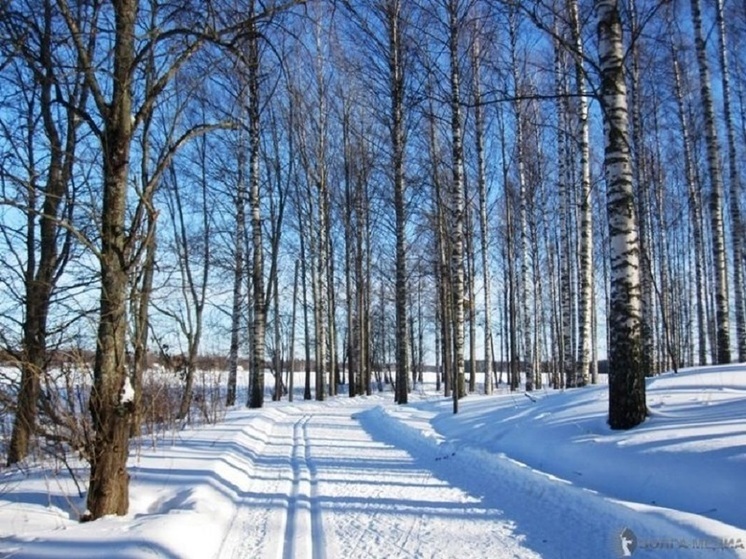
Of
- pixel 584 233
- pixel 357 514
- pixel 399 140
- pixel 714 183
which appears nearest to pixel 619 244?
pixel 357 514

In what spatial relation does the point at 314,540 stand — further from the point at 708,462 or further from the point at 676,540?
the point at 708,462

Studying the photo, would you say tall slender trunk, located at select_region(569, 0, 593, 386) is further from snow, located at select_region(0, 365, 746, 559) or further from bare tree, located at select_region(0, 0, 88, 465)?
bare tree, located at select_region(0, 0, 88, 465)

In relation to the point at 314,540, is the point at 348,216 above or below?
above

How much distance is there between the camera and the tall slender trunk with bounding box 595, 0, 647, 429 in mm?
7039

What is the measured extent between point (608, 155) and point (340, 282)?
28712mm

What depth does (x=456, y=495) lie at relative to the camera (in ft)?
19.7

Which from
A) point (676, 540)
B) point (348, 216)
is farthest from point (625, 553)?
point (348, 216)

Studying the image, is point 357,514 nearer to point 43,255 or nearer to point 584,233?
point 43,255

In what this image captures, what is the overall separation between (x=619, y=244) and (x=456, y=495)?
4086mm

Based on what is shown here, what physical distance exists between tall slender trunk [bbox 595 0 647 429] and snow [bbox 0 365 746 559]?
47 cm

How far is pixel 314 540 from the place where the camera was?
462 centimetres

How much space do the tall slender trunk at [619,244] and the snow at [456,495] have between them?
18.4 inches

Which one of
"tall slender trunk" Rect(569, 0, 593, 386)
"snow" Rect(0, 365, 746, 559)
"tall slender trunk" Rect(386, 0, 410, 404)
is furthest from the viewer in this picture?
"tall slender trunk" Rect(386, 0, 410, 404)

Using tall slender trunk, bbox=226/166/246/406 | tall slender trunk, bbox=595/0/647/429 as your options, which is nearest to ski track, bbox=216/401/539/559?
tall slender trunk, bbox=595/0/647/429
